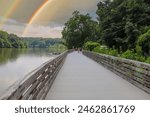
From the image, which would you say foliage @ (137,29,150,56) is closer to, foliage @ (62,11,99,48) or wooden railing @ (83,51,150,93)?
wooden railing @ (83,51,150,93)

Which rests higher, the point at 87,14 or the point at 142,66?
the point at 87,14

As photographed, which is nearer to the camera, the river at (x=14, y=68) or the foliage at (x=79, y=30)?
the river at (x=14, y=68)

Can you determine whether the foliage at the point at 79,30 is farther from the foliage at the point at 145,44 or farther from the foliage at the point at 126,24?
the foliage at the point at 145,44

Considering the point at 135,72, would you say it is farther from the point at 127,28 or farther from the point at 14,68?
the point at 14,68

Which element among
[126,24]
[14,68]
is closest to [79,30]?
[14,68]

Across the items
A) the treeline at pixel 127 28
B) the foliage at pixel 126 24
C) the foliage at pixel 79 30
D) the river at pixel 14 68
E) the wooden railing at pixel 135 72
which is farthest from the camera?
the foliage at pixel 79 30

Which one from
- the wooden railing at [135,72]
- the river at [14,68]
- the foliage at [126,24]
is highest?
the foliage at [126,24]

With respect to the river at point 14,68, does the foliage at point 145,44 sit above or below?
above

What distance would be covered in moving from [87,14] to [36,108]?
349 feet

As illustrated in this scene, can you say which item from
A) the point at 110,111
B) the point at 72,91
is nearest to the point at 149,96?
the point at 72,91

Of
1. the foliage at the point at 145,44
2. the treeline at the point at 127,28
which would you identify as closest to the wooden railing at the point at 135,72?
the foliage at the point at 145,44

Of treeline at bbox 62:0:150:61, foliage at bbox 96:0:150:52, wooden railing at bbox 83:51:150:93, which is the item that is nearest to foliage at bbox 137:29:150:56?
treeline at bbox 62:0:150:61

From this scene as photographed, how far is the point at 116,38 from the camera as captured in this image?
128 ft

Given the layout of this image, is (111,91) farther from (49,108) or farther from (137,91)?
(49,108)
